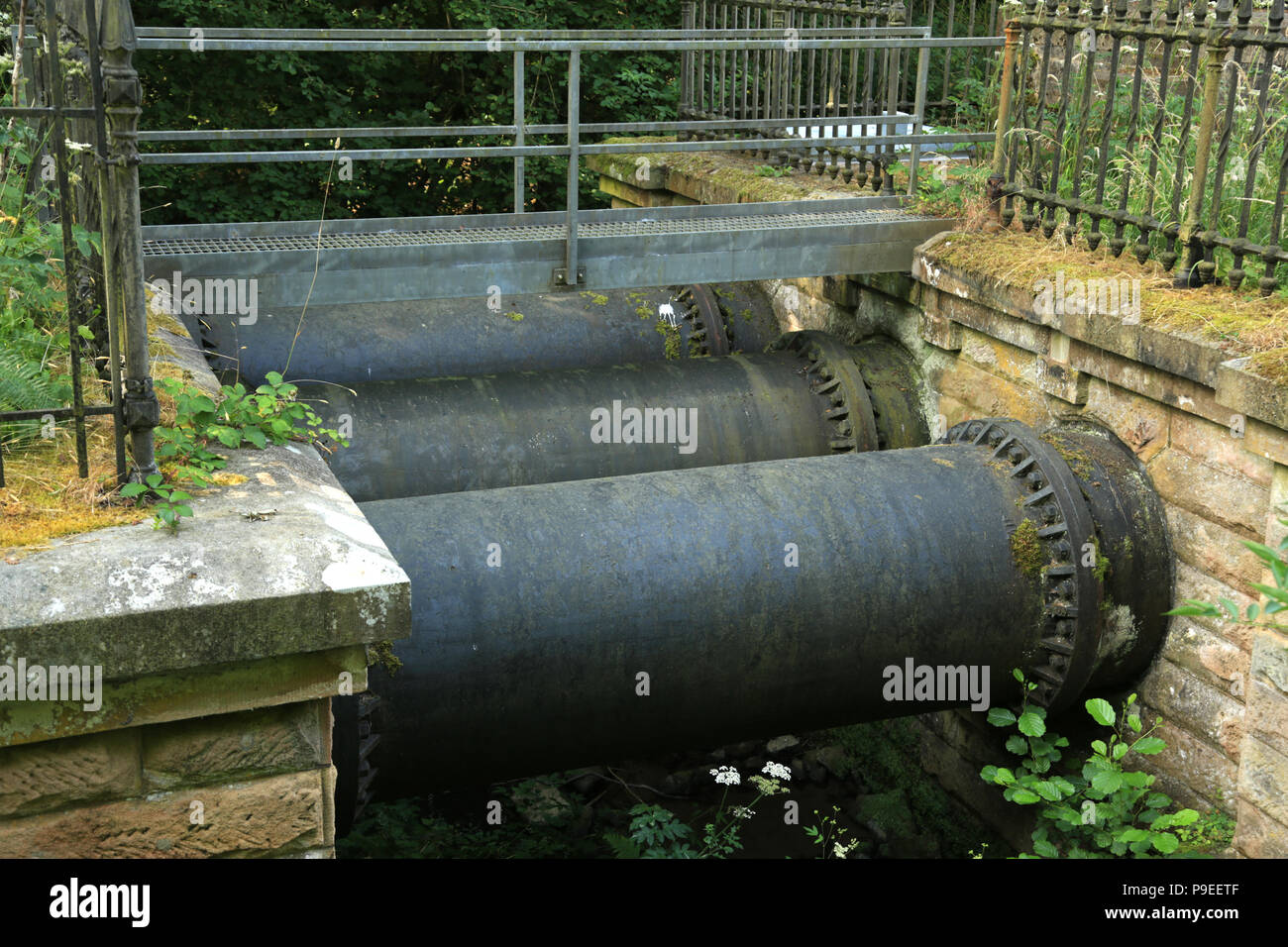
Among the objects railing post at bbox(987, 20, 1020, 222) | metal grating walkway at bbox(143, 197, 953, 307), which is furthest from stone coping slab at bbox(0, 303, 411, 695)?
railing post at bbox(987, 20, 1020, 222)

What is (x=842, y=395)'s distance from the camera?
5383 millimetres

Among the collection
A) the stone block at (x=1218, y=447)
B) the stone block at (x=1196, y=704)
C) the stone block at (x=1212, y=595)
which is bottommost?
the stone block at (x=1196, y=704)

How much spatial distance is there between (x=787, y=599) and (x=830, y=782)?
2.34 metres

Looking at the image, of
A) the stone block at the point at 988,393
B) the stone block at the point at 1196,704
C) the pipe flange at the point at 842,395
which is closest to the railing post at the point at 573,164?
the pipe flange at the point at 842,395

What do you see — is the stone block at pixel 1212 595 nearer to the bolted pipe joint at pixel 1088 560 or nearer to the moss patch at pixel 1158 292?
the bolted pipe joint at pixel 1088 560

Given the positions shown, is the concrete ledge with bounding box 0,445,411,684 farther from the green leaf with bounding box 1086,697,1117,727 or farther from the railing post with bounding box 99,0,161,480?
the green leaf with bounding box 1086,697,1117,727

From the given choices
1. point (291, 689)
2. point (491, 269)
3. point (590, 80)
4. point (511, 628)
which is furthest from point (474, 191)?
point (291, 689)

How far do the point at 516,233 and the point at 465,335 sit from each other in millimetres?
715

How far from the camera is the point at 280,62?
10531mm

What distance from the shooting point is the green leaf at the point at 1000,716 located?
413 cm

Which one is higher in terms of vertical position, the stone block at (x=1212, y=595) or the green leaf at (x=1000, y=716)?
the stone block at (x=1212, y=595)

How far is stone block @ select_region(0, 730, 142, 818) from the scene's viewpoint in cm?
218

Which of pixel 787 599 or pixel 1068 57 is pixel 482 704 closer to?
pixel 787 599

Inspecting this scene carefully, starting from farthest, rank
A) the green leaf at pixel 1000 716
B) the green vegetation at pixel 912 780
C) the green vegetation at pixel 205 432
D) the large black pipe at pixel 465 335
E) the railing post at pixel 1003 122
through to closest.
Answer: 1. the large black pipe at pixel 465 335
2. the railing post at pixel 1003 122
3. the green vegetation at pixel 912 780
4. the green leaf at pixel 1000 716
5. the green vegetation at pixel 205 432
